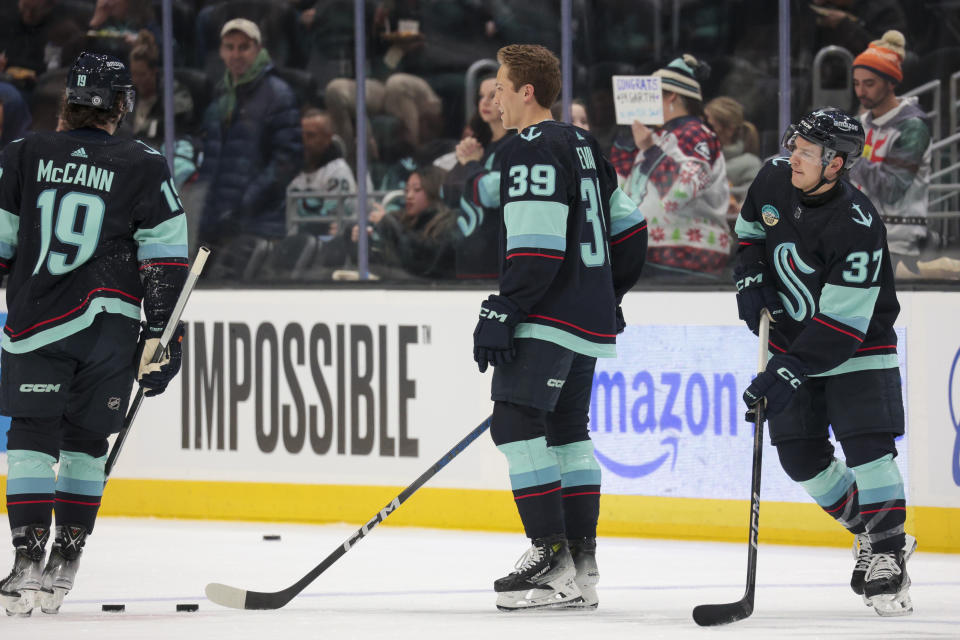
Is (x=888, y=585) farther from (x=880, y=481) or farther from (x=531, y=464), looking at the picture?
(x=531, y=464)

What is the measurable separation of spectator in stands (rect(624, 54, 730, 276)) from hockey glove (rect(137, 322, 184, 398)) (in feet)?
8.18

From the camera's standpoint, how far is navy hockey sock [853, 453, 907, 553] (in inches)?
163

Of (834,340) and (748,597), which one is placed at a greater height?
(834,340)

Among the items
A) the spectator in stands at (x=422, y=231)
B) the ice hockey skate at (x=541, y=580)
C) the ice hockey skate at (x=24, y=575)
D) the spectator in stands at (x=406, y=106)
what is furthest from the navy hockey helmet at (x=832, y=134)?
the spectator in stands at (x=406, y=106)


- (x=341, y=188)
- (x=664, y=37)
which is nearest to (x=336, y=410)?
(x=341, y=188)

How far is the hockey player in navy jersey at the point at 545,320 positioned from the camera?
13.3 feet

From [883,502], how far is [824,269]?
1.99 feet

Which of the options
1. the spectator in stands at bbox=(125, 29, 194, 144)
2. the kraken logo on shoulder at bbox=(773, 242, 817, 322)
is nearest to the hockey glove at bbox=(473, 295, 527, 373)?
the kraken logo on shoulder at bbox=(773, 242, 817, 322)

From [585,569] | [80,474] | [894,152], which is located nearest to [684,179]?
[894,152]

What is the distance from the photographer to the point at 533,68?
4191mm

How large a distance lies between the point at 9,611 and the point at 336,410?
2.40 metres

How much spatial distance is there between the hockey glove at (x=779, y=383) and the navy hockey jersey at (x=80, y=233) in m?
1.49

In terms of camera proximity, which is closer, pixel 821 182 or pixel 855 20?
pixel 821 182

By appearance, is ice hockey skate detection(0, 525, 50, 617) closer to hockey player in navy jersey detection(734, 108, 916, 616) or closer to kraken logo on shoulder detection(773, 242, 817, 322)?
hockey player in navy jersey detection(734, 108, 916, 616)
